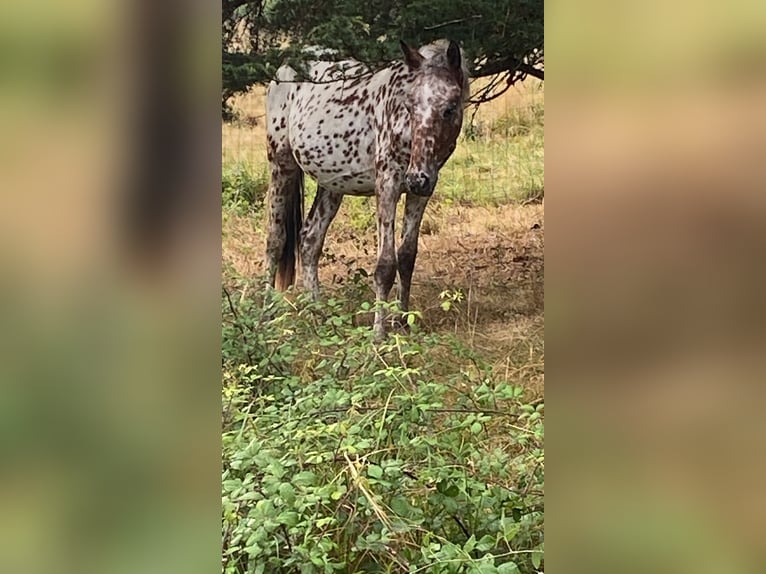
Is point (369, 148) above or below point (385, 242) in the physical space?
above

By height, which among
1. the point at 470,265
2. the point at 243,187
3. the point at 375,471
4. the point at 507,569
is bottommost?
the point at 507,569

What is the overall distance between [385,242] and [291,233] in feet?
0.61

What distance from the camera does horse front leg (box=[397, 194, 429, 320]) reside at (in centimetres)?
140

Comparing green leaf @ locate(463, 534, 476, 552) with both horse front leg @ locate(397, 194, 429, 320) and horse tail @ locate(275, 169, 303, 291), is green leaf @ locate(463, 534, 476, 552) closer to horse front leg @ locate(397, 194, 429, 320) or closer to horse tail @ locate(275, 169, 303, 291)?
horse front leg @ locate(397, 194, 429, 320)

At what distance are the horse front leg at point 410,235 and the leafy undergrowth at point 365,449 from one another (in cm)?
9

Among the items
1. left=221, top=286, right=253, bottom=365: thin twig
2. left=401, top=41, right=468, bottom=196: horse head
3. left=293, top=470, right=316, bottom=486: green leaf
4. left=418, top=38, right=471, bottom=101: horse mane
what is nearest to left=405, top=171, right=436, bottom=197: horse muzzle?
left=401, top=41, right=468, bottom=196: horse head

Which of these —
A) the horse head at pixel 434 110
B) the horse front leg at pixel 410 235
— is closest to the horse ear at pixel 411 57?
the horse head at pixel 434 110

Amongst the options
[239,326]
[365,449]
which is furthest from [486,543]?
[239,326]

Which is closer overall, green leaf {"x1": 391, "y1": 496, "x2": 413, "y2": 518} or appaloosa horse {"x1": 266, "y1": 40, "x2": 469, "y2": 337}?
green leaf {"x1": 391, "y1": 496, "x2": 413, "y2": 518}
